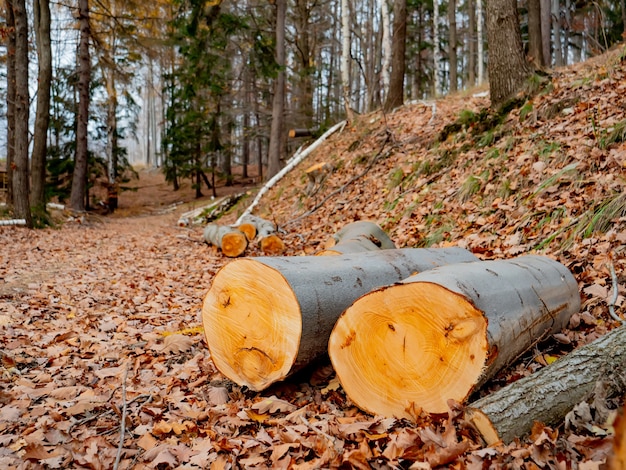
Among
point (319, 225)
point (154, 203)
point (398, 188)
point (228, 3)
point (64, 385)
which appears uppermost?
point (228, 3)

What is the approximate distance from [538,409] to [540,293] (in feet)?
3.28

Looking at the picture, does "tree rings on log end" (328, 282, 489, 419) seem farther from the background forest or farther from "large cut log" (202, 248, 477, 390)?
the background forest

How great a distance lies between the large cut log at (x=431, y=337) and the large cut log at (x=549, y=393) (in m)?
0.16

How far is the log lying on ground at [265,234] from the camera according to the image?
7672 mm

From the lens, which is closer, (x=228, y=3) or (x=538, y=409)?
(x=538, y=409)

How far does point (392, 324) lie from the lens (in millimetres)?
2332

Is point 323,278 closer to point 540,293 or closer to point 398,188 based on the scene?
point 540,293

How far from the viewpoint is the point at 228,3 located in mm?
13961

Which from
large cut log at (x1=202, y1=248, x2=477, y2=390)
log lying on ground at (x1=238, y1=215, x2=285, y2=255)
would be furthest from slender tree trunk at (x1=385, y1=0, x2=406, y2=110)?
large cut log at (x1=202, y1=248, x2=477, y2=390)

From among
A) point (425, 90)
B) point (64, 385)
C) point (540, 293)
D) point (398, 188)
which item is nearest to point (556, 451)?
point (540, 293)

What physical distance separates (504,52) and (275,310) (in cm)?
657

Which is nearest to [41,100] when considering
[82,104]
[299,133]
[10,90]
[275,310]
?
[82,104]

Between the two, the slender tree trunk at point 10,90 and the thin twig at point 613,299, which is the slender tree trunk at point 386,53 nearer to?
the thin twig at point 613,299

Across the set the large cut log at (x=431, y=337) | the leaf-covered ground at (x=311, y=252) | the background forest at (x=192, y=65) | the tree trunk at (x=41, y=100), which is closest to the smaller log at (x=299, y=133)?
the background forest at (x=192, y=65)
